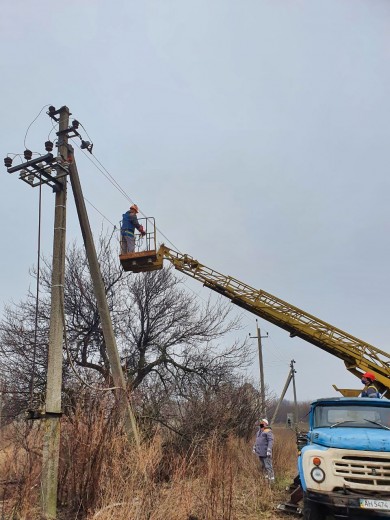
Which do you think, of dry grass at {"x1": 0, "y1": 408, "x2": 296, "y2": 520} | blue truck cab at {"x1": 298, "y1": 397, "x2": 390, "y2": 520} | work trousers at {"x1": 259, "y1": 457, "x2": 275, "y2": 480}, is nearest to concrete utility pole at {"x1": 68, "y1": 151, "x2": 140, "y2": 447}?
dry grass at {"x1": 0, "y1": 408, "x2": 296, "y2": 520}

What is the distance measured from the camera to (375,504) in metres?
6.01

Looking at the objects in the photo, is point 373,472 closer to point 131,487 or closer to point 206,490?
point 206,490

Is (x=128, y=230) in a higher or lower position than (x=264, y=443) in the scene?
higher

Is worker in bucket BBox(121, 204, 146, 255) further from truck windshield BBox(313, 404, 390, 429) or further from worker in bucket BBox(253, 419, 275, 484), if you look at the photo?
truck windshield BBox(313, 404, 390, 429)

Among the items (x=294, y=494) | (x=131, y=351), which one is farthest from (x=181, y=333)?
(x=294, y=494)

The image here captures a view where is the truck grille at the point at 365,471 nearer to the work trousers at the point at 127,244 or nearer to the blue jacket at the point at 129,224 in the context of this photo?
the work trousers at the point at 127,244

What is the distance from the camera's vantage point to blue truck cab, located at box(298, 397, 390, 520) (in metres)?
6.06

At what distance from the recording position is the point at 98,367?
1503 centimetres

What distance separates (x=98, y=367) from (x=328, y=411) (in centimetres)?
911

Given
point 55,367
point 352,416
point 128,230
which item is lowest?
point 352,416

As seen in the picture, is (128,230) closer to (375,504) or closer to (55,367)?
(55,367)

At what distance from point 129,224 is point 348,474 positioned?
872cm

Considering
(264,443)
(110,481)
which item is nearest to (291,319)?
(264,443)

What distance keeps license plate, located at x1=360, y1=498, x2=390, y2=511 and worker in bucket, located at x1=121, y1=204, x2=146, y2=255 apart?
8.60 meters
